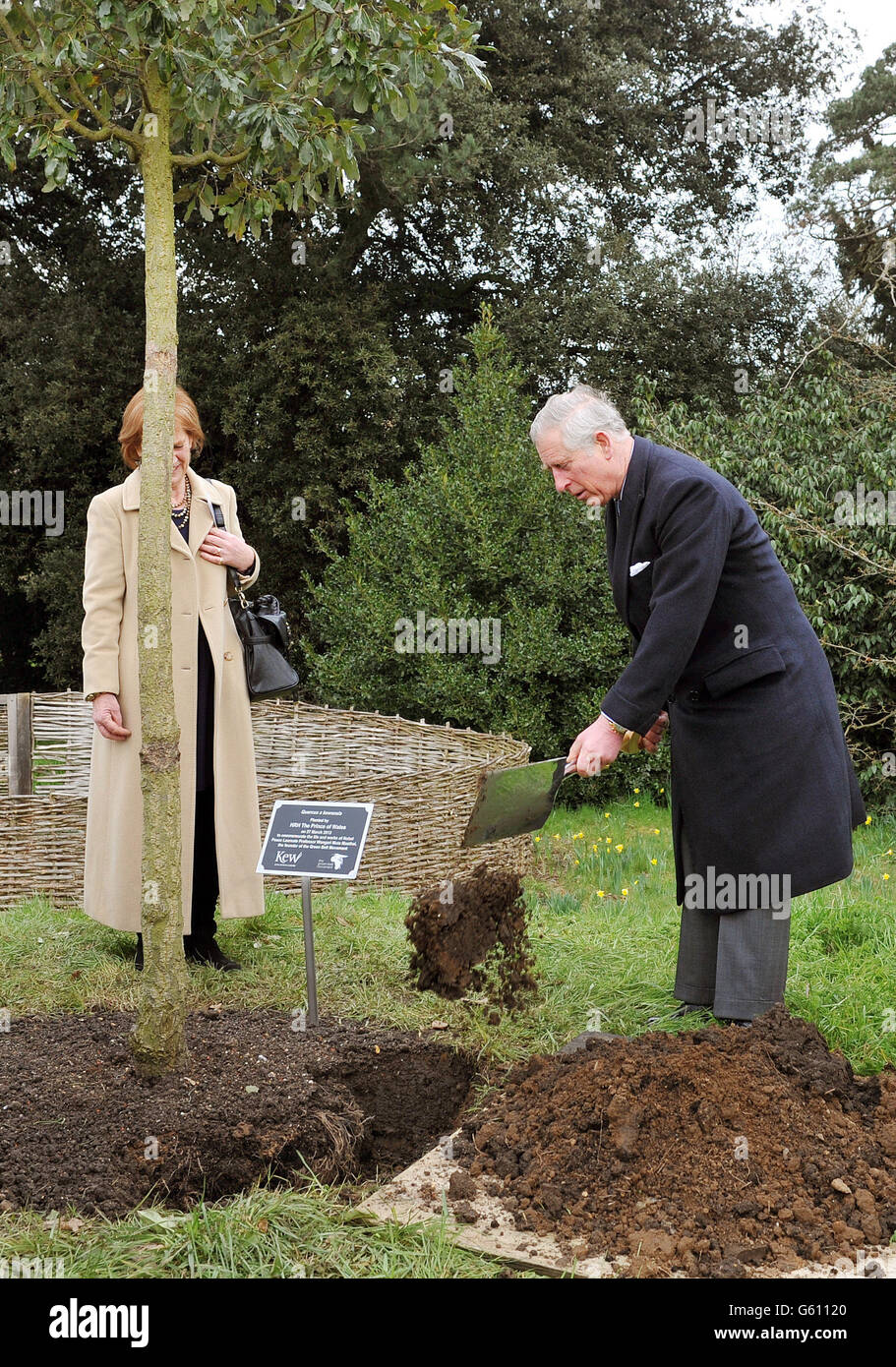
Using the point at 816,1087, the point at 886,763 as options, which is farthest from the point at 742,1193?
the point at 886,763

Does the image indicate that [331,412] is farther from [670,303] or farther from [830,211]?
[830,211]

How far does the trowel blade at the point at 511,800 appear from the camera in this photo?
343 centimetres

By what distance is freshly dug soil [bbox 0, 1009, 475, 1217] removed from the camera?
8.98ft

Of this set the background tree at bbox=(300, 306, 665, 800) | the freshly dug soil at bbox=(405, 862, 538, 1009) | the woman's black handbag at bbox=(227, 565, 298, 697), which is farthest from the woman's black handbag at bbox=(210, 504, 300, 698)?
the background tree at bbox=(300, 306, 665, 800)

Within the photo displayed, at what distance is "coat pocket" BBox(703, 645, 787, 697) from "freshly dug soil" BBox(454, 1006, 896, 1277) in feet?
3.02

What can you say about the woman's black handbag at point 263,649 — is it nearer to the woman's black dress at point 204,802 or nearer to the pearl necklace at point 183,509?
the woman's black dress at point 204,802

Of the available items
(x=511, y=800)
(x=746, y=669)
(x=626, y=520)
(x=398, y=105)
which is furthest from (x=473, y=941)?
(x=398, y=105)

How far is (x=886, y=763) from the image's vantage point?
25.3 feet

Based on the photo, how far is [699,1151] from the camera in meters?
2.70

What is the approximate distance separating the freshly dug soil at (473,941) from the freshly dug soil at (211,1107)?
39cm

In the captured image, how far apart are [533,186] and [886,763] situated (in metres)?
7.41

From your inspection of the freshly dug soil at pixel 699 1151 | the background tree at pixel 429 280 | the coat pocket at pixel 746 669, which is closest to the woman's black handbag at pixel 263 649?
the coat pocket at pixel 746 669

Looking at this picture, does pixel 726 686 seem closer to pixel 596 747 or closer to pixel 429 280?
pixel 596 747

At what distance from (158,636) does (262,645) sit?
1.15 meters
